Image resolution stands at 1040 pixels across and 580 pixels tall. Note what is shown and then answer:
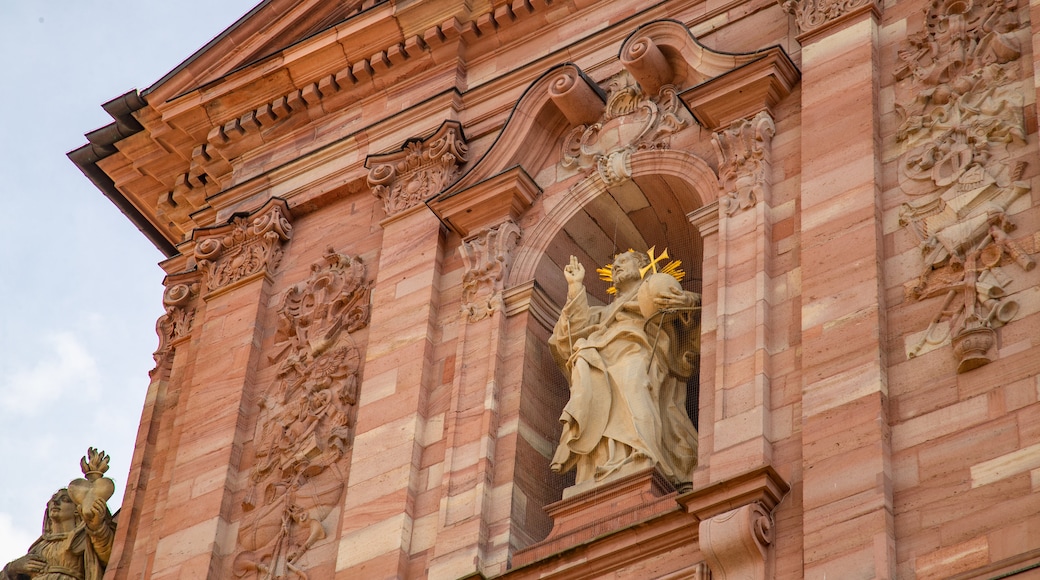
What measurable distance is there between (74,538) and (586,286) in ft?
15.1

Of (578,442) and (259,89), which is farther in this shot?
(259,89)

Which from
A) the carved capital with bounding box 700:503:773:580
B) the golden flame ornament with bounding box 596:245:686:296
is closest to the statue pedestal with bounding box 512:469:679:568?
the carved capital with bounding box 700:503:773:580

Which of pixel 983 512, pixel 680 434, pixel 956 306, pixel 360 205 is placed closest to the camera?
pixel 983 512

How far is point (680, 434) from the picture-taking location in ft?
48.7

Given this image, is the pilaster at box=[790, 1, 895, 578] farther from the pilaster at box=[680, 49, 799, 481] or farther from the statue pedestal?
the statue pedestal

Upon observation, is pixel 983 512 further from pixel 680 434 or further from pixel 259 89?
pixel 259 89

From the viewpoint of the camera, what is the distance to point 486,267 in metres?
16.5

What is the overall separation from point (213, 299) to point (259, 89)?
2.01 meters

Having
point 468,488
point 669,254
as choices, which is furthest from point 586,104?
point 468,488

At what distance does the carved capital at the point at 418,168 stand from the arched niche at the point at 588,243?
1.21 meters

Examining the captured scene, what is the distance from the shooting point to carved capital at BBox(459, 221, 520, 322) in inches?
639

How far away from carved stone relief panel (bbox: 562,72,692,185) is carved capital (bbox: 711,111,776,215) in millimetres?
685

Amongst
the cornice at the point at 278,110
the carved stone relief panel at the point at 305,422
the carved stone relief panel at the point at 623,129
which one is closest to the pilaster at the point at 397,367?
the carved stone relief panel at the point at 305,422

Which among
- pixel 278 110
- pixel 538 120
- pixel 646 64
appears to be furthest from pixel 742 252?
pixel 278 110
